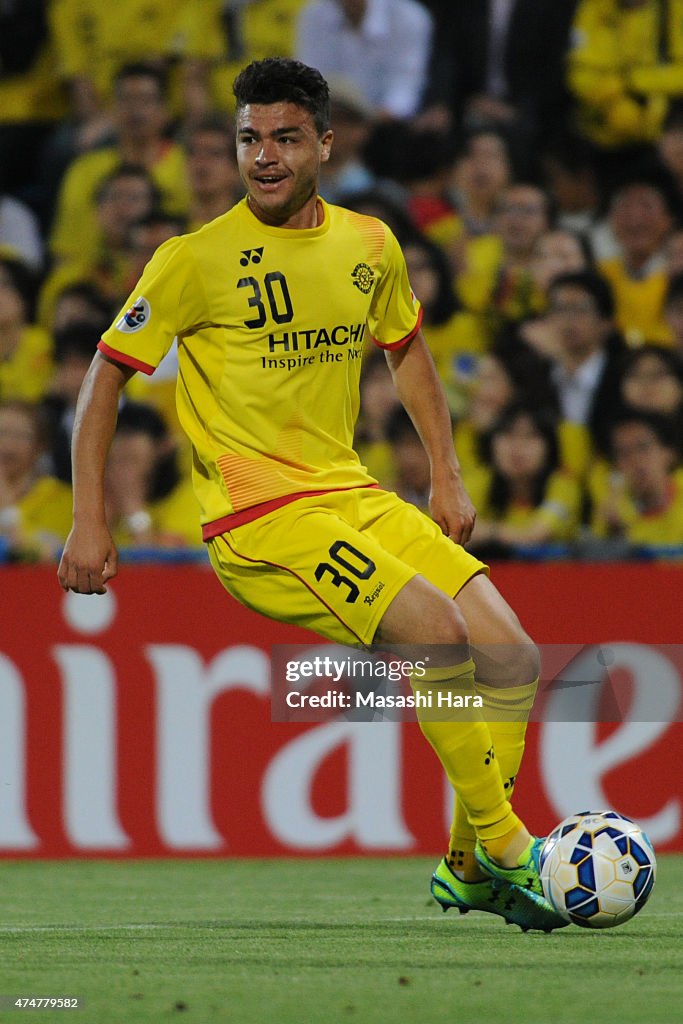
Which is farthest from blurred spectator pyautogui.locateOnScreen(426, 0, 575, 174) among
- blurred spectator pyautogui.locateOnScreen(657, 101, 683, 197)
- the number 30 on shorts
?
the number 30 on shorts

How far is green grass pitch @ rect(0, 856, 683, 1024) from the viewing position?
11.8 feet

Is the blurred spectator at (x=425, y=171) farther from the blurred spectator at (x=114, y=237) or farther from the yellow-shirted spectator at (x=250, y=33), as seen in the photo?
the blurred spectator at (x=114, y=237)

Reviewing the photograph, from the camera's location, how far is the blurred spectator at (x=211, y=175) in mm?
9102

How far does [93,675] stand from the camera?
23.6 feet

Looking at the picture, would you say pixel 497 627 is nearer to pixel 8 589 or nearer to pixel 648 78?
pixel 8 589

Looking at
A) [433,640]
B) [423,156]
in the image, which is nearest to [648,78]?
[423,156]

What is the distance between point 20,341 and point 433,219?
7.48 ft

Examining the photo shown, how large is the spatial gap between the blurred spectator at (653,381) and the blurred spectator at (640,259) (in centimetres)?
61

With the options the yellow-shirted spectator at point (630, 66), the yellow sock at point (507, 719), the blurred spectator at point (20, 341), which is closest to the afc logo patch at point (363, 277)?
the yellow sock at point (507, 719)

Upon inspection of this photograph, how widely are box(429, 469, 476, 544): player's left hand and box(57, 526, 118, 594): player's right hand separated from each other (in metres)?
1.02

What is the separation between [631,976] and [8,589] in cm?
393

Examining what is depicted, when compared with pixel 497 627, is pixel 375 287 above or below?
above

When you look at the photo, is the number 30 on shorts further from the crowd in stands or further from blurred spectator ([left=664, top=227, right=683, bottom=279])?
blurred spectator ([left=664, top=227, right=683, bottom=279])

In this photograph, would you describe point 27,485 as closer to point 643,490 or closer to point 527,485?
point 527,485
